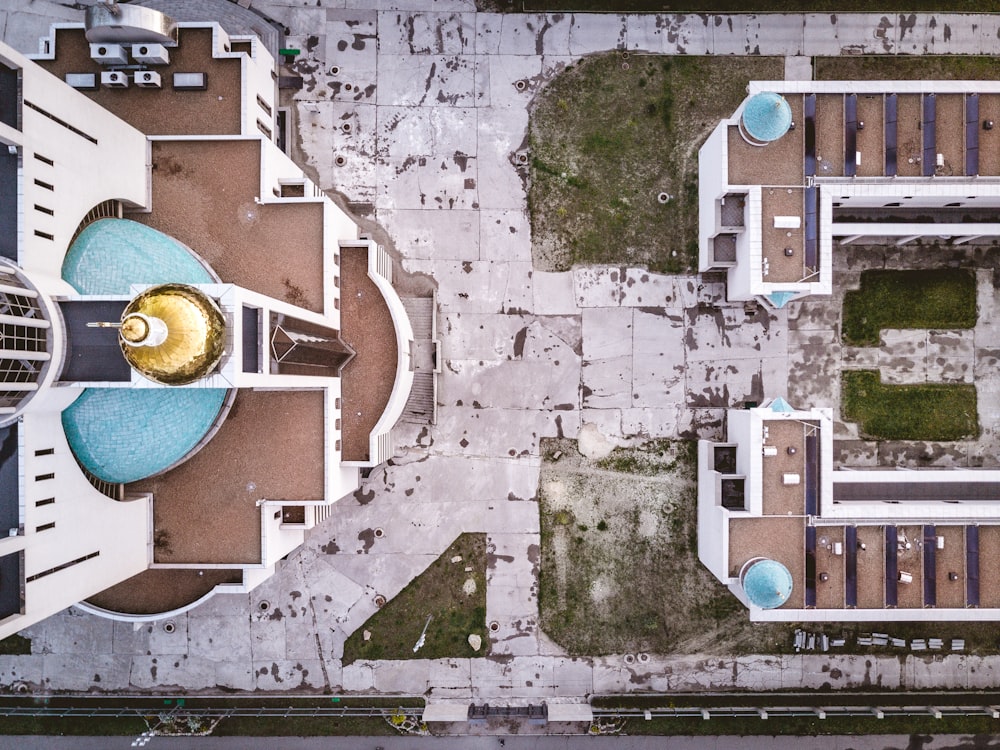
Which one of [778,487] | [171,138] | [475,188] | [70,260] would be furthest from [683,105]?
[70,260]

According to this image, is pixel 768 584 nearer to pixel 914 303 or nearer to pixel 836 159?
pixel 914 303

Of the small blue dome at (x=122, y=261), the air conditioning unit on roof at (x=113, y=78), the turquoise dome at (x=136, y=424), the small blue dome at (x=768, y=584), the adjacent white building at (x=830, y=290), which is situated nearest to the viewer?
the small blue dome at (x=122, y=261)

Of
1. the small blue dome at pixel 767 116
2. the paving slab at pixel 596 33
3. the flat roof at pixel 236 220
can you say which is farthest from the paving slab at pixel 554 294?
the paving slab at pixel 596 33

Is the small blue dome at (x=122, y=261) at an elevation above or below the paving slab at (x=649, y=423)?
above

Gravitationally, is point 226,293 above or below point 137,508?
above

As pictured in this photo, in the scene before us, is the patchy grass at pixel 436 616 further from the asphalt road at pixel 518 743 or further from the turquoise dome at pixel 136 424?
the turquoise dome at pixel 136 424

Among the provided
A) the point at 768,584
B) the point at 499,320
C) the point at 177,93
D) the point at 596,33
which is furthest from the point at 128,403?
the point at 596,33

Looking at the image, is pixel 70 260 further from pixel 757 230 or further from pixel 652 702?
pixel 652 702
